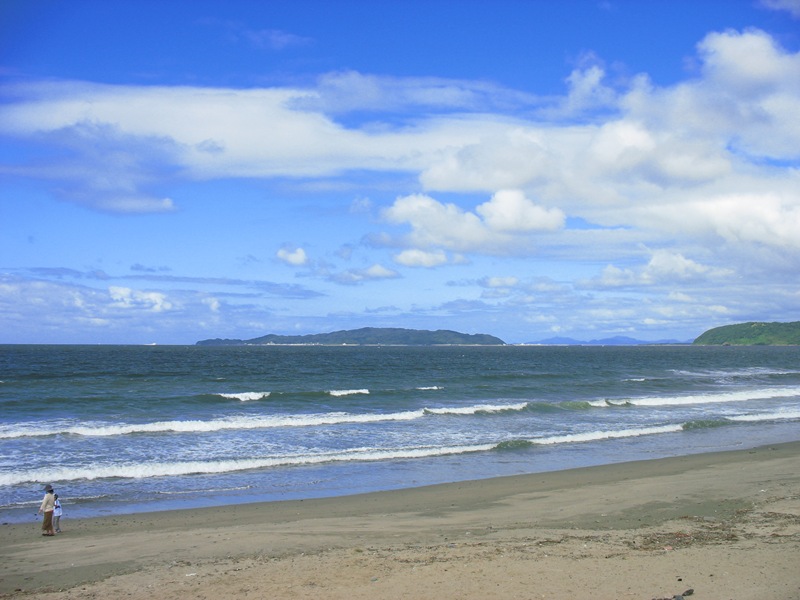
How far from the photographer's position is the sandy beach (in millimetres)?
8828

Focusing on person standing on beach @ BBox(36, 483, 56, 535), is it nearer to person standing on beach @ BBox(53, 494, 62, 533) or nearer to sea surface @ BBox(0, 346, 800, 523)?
person standing on beach @ BBox(53, 494, 62, 533)

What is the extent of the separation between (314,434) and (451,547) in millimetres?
16136

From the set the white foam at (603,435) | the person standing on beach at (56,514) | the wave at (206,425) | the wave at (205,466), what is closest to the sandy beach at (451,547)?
the person standing on beach at (56,514)

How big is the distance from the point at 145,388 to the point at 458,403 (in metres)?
20.8

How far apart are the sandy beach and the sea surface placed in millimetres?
2158

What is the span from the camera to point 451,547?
10914 mm

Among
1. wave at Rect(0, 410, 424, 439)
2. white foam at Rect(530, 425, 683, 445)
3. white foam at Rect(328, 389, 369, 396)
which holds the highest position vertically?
white foam at Rect(328, 389, 369, 396)

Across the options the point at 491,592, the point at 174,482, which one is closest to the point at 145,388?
the point at 174,482

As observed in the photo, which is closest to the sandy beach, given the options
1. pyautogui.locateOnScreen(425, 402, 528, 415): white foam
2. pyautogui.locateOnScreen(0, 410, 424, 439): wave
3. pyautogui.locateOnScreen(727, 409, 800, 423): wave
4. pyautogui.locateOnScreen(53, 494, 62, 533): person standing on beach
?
pyautogui.locateOnScreen(53, 494, 62, 533): person standing on beach

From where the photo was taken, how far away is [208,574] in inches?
388

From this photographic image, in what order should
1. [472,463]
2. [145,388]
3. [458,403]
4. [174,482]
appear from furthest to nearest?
[145,388], [458,403], [472,463], [174,482]

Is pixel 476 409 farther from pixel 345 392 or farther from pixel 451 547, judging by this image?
pixel 451 547

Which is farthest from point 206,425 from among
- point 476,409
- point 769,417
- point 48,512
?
point 769,417

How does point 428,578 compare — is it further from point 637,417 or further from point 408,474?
point 637,417
